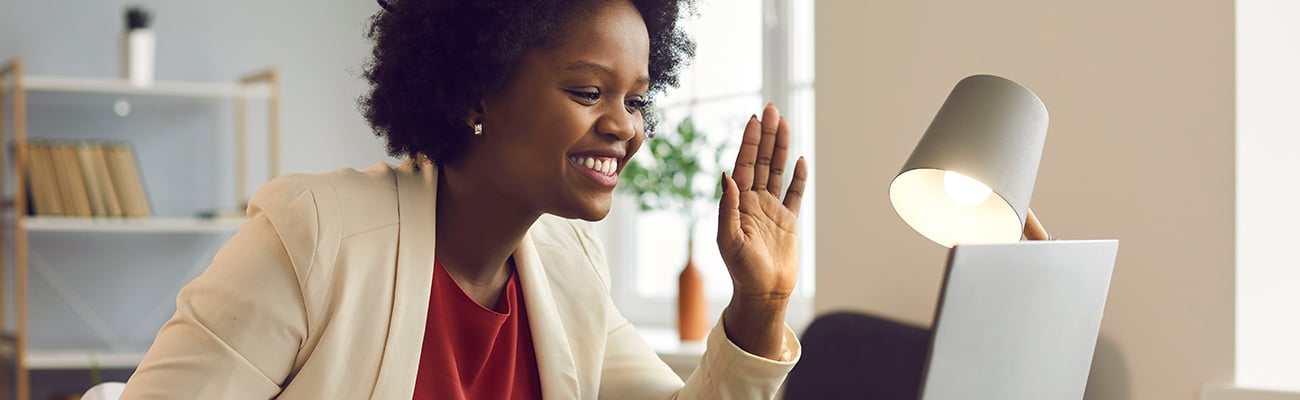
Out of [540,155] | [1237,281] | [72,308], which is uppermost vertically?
[540,155]

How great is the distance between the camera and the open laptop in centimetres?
93

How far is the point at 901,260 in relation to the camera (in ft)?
6.89

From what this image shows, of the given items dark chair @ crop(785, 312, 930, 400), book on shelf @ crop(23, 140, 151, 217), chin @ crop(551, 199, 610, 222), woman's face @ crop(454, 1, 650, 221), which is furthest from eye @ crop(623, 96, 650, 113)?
book on shelf @ crop(23, 140, 151, 217)

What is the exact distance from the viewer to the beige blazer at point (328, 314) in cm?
110

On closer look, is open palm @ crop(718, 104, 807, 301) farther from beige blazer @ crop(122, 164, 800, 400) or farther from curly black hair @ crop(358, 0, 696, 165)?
curly black hair @ crop(358, 0, 696, 165)

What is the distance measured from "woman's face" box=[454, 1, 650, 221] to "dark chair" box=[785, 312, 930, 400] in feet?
2.67

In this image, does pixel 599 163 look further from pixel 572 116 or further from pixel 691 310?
pixel 691 310

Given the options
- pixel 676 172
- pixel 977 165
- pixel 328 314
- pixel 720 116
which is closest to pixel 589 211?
pixel 328 314

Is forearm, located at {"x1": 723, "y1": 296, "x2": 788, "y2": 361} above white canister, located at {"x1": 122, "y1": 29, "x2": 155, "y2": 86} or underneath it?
underneath

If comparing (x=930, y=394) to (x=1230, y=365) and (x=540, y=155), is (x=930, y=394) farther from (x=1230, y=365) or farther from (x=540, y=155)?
(x=1230, y=365)

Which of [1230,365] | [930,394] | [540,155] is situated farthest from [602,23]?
[1230,365]

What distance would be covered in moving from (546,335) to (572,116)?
32 cm

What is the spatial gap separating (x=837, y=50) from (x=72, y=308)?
270 cm
